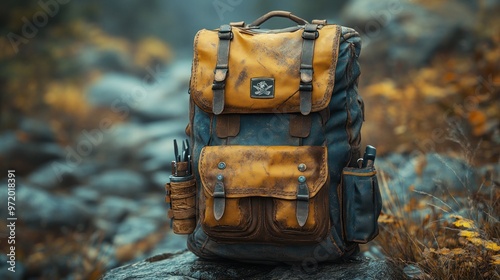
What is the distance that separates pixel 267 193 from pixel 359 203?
47 cm

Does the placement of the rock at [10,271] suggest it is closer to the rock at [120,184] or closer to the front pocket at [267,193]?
the rock at [120,184]

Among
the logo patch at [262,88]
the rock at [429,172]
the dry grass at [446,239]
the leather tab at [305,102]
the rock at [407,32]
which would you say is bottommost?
the dry grass at [446,239]

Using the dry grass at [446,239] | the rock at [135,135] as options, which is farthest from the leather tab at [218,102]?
the rock at [135,135]

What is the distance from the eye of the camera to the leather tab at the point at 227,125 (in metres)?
2.79

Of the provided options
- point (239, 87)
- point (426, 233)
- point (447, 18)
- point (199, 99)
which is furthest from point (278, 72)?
point (447, 18)

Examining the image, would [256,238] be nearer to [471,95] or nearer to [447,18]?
[471,95]

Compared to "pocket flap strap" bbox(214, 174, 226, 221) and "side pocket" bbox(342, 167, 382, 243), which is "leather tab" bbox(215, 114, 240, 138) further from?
"side pocket" bbox(342, 167, 382, 243)

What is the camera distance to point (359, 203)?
278cm

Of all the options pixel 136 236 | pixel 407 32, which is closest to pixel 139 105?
pixel 136 236

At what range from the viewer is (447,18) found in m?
8.11

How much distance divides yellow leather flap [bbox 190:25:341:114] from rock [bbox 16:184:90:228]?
4169 millimetres

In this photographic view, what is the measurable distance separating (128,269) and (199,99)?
1.09m

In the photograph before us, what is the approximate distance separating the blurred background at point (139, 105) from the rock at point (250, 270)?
23.3 inches

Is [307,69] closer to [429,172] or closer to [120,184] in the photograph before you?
[429,172]
